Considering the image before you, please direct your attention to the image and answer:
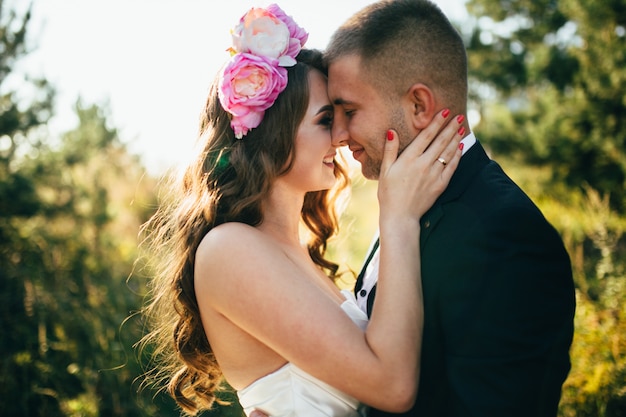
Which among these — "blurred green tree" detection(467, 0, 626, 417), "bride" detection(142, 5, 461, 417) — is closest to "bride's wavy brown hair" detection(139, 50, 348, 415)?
"bride" detection(142, 5, 461, 417)

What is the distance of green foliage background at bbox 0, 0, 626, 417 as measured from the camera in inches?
183

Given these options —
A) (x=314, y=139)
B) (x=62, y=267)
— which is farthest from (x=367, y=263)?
(x=62, y=267)

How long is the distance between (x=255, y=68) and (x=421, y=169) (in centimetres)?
98

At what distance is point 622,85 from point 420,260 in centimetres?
966

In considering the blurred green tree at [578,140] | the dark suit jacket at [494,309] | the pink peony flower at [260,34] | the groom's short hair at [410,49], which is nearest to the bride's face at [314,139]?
the pink peony flower at [260,34]

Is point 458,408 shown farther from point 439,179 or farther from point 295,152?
point 295,152

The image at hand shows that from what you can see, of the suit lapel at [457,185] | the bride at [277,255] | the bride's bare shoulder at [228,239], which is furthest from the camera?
the bride's bare shoulder at [228,239]

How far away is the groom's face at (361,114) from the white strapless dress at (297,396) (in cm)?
83

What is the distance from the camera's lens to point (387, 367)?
219 centimetres

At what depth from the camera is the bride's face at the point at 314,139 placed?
292cm

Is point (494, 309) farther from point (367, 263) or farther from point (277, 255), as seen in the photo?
point (367, 263)

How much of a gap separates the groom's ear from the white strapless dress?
3.30ft

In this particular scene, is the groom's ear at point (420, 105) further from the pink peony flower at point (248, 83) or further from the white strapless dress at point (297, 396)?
the white strapless dress at point (297, 396)

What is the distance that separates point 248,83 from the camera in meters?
2.72
